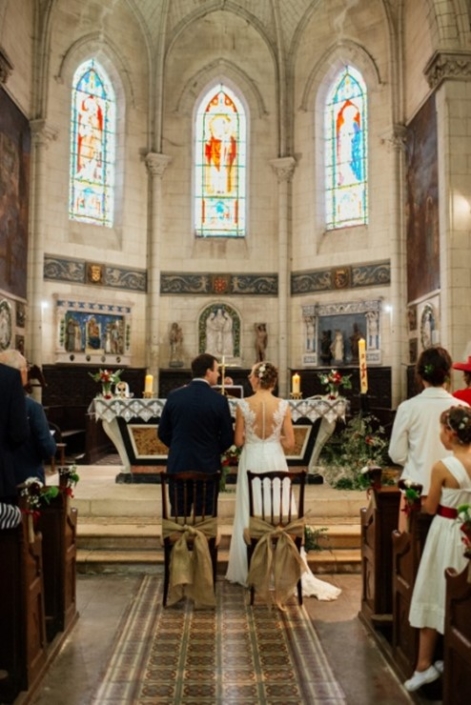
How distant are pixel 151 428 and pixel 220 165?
1041cm

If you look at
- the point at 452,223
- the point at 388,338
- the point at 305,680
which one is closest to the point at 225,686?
the point at 305,680

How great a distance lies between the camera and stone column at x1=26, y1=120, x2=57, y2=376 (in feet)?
48.2

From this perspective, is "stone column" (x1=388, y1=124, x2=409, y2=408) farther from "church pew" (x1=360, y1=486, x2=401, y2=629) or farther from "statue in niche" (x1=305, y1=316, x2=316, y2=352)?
"church pew" (x1=360, y1=486, x2=401, y2=629)

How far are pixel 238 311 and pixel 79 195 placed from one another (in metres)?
4.73

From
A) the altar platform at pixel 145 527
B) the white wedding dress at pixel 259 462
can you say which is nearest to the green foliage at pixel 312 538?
the altar platform at pixel 145 527

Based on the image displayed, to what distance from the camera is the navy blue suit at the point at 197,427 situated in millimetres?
5395

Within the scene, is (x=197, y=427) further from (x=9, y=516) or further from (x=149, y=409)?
(x=149, y=409)

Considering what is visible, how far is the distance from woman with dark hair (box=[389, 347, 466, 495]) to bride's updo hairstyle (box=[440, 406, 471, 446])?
669mm

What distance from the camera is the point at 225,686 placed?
3938 millimetres

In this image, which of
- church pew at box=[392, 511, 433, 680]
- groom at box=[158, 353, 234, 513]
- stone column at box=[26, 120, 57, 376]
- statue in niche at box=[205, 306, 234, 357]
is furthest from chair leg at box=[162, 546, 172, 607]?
statue in niche at box=[205, 306, 234, 357]

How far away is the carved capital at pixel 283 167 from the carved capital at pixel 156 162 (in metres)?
2.70

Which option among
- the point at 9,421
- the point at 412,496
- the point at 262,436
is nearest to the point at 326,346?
the point at 262,436

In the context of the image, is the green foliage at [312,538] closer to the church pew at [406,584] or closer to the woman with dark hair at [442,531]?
the church pew at [406,584]

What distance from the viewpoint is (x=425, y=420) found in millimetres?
4234
